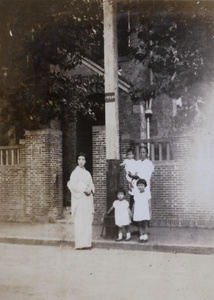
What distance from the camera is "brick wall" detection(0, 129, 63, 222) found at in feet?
37.3

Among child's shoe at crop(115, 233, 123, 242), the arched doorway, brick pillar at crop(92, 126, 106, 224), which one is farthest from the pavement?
the arched doorway

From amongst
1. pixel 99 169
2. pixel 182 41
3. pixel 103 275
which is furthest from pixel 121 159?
pixel 103 275

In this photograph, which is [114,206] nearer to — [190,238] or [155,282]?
[190,238]

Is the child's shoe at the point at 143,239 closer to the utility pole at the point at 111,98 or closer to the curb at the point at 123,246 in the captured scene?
the curb at the point at 123,246

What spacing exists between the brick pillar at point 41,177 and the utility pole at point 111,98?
343 centimetres

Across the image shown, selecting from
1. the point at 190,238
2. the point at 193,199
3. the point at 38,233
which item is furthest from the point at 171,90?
the point at 38,233

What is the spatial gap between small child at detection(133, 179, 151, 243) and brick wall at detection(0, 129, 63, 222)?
3.92 m

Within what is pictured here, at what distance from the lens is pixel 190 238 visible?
819cm

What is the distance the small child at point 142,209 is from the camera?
7988mm

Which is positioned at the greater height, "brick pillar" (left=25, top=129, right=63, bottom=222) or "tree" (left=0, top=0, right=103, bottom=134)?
"tree" (left=0, top=0, right=103, bottom=134)

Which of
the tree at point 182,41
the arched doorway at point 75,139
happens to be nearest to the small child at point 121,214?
the tree at point 182,41

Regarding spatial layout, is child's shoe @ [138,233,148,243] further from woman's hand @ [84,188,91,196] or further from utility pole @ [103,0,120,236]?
woman's hand @ [84,188,91,196]

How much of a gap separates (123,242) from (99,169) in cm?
324

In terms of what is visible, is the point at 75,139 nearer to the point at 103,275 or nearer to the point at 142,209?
the point at 142,209
